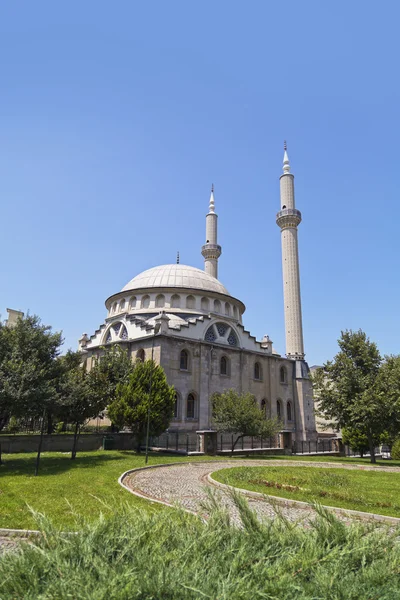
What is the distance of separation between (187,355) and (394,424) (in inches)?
581

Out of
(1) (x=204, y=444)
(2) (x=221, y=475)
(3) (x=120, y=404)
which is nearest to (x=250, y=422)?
(1) (x=204, y=444)

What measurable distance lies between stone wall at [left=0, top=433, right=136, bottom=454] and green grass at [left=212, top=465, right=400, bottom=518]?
10.5m

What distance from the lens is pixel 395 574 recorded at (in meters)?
3.24

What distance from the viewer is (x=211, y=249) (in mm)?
50094

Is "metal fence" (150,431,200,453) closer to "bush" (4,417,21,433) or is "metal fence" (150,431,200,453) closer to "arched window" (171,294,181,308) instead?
"bush" (4,417,21,433)

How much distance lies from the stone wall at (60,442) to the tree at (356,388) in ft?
39.7

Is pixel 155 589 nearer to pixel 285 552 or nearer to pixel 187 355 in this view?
pixel 285 552

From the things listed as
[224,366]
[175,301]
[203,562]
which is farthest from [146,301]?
[203,562]

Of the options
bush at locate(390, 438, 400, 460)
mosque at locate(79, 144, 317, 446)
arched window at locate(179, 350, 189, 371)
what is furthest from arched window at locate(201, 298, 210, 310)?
bush at locate(390, 438, 400, 460)

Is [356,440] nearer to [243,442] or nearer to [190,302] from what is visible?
[243,442]

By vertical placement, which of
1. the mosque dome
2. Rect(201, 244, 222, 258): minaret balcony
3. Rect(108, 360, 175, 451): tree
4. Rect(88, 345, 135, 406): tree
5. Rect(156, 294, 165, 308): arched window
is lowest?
Rect(108, 360, 175, 451): tree

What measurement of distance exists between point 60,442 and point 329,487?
15.6 meters

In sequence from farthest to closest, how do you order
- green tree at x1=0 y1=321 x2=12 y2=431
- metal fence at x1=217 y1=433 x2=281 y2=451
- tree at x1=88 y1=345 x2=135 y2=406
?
metal fence at x1=217 y1=433 x2=281 y2=451, tree at x1=88 y1=345 x2=135 y2=406, green tree at x1=0 y1=321 x2=12 y2=431

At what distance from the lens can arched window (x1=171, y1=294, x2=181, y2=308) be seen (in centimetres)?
3688
